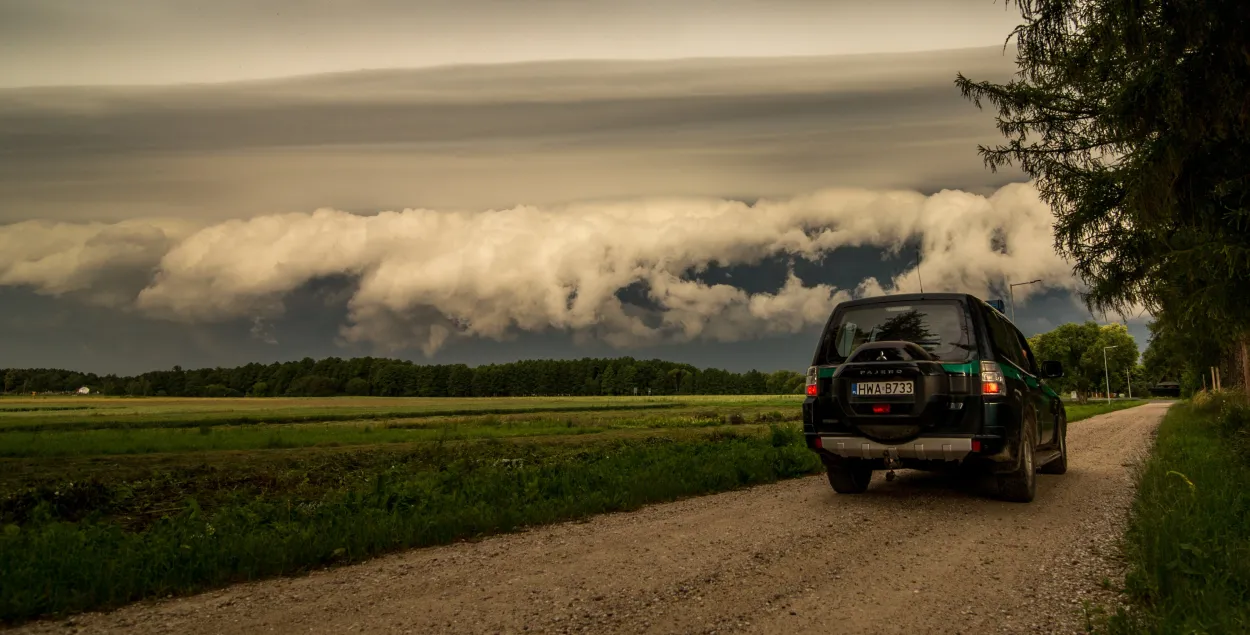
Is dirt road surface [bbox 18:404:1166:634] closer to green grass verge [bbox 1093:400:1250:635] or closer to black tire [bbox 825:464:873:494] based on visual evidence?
green grass verge [bbox 1093:400:1250:635]

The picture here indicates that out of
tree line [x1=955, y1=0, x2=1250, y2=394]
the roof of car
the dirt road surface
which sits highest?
tree line [x1=955, y1=0, x2=1250, y2=394]

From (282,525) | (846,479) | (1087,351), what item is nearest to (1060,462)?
(846,479)

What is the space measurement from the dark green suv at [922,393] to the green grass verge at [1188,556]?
4.24ft

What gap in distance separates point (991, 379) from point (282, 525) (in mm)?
7206

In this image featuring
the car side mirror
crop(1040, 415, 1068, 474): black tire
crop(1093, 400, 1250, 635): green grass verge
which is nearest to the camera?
crop(1093, 400, 1250, 635): green grass verge

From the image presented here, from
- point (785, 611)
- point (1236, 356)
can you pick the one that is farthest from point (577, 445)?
point (1236, 356)

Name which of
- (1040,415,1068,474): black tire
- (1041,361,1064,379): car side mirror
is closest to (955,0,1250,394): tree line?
(1041,361,1064,379): car side mirror

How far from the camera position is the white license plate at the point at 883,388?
6.92 metres

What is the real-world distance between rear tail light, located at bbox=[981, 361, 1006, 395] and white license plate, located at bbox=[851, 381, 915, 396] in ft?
2.37

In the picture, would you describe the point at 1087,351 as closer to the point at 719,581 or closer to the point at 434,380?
the point at 719,581

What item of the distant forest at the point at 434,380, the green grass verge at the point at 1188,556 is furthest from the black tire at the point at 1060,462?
the distant forest at the point at 434,380

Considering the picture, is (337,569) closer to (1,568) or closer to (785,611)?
(1,568)

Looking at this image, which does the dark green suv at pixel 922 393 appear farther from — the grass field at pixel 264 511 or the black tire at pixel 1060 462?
the black tire at pixel 1060 462

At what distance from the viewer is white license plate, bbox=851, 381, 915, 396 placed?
6918mm
